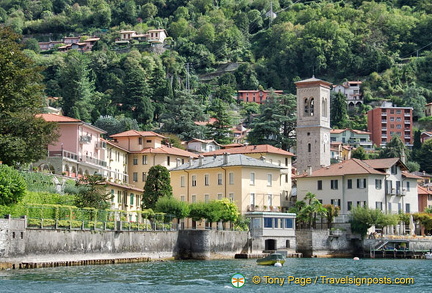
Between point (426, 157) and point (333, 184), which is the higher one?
point (426, 157)

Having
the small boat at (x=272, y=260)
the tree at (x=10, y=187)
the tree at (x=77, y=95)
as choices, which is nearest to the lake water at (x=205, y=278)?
the small boat at (x=272, y=260)

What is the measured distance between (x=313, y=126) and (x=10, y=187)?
57571mm

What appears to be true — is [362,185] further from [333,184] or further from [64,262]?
[64,262]

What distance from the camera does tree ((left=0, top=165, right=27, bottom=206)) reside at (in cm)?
5581

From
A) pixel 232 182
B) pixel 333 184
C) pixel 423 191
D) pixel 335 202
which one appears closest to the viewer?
pixel 232 182

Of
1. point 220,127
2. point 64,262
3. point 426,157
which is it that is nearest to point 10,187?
point 64,262

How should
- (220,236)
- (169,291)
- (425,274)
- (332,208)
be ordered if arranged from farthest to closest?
(332,208)
(220,236)
(425,274)
(169,291)

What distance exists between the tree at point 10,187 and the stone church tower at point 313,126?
170 ft

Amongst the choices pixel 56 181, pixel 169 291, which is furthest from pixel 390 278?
pixel 56 181

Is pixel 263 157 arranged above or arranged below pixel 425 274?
above

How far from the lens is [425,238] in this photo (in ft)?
287

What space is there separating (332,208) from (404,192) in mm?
10513

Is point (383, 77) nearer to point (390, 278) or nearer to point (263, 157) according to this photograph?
point (263, 157)

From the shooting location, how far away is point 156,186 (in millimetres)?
77750
